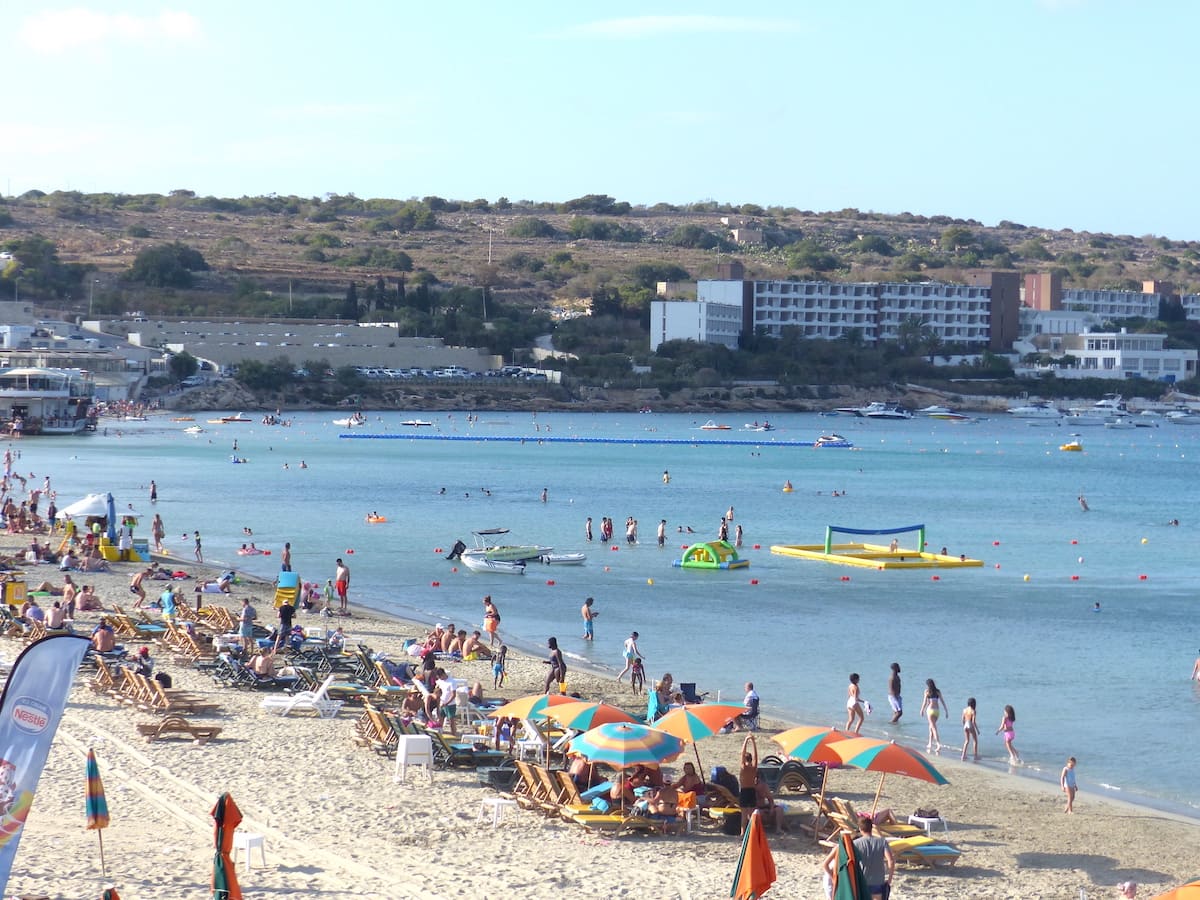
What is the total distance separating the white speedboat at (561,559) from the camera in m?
38.7

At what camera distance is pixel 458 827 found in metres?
13.6

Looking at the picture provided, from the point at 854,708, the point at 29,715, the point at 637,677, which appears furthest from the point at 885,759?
the point at 637,677

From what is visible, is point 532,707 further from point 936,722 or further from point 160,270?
point 160,270

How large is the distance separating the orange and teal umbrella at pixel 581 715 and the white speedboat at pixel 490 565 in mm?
21611

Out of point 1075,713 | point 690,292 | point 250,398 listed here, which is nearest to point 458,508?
point 1075,713

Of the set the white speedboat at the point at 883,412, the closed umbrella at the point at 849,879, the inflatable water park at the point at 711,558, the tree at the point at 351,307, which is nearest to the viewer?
the closed umbrella at the point at 849,879

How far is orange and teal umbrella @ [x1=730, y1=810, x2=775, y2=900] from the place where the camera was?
1084cm

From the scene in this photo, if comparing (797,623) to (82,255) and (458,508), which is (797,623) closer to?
(458,508)

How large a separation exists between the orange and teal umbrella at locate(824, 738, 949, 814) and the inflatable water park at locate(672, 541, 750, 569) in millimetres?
24552

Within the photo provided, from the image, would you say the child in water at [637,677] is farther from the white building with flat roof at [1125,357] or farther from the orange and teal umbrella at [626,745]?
the white building with flat roof at [1125,357]

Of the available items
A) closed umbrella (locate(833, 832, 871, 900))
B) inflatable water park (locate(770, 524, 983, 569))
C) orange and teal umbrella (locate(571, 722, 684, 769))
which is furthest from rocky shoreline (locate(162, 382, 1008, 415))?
closed umbrella (locate(833, 832, 871, 900))

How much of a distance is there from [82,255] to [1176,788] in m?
159

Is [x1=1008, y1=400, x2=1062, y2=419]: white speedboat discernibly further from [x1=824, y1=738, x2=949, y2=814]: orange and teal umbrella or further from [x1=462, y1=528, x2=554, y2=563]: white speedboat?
[x1=824, y1=738, x2=949, y2=814]: orange and teal umbrella

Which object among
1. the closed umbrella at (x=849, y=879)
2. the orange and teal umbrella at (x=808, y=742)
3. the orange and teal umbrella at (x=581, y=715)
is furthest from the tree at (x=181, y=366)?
the closed umbrella at (x=849, y=879)
